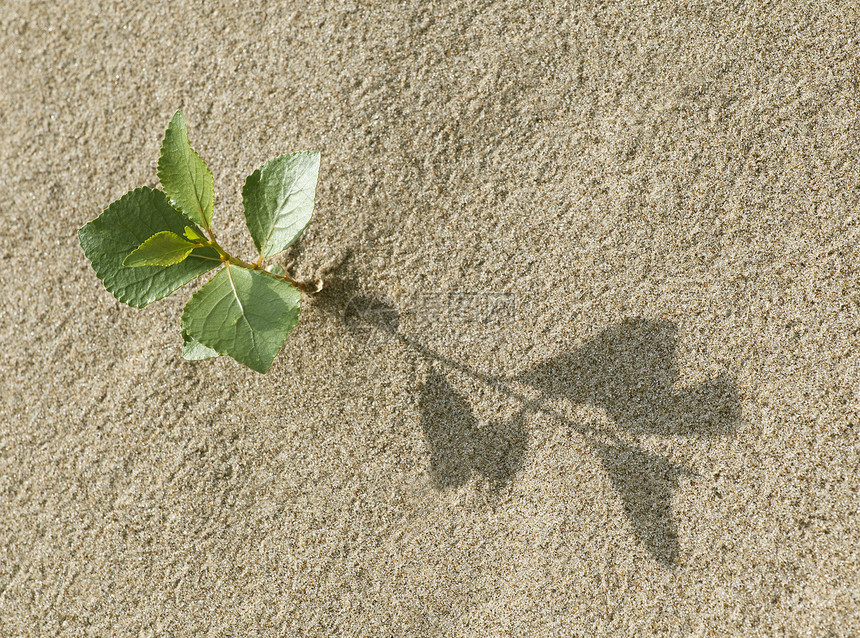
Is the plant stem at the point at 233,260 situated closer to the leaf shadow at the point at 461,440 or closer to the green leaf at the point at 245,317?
the green leaf at the point at 245,317

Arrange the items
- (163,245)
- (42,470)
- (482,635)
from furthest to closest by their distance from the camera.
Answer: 1. (42,470)
2. (482,635)
3. (163,245)

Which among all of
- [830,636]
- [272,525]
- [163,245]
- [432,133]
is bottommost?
[830,636]

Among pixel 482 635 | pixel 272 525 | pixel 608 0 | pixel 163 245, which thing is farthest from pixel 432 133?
pixel 482 635

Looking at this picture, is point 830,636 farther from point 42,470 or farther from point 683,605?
point 42,470

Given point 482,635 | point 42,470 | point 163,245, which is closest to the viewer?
point 163,245

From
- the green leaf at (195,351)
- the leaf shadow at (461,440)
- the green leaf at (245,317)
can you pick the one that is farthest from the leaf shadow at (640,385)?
the green leaf at (195,351)

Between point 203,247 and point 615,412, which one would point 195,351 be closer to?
point 203,247

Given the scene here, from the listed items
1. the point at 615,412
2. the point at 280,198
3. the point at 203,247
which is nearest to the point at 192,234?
the point at 203,247

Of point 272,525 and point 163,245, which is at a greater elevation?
point 163,245
